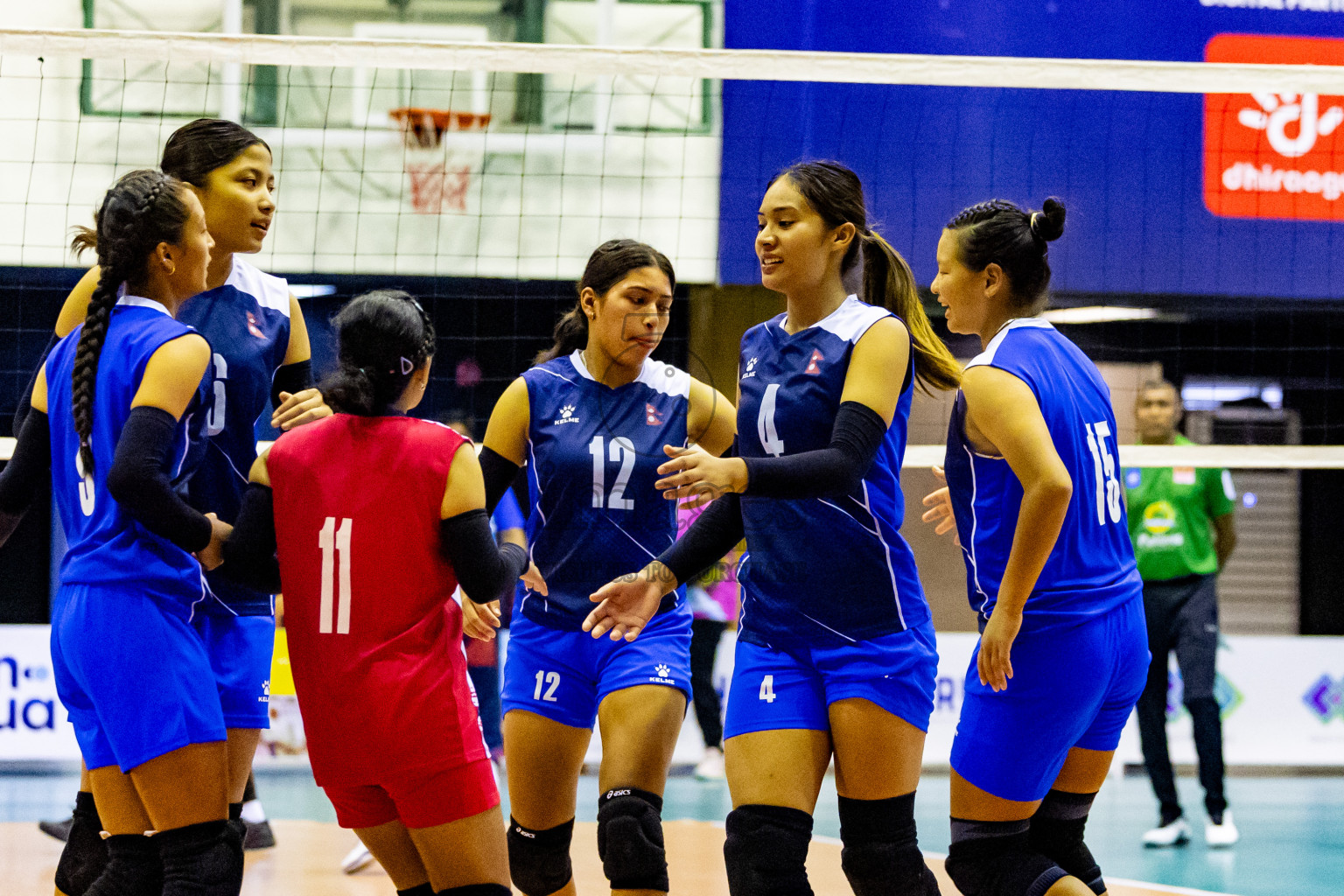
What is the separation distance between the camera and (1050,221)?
3234 millimetres

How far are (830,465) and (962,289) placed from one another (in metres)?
0.64

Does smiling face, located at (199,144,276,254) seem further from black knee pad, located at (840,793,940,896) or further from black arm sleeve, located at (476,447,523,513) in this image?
black knee pad, located at (840,793,940,896)

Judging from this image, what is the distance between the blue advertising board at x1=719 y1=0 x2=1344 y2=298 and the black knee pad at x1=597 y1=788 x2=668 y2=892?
6.12m

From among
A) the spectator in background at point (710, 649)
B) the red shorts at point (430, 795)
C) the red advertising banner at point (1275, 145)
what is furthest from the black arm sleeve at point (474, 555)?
the red advertising banner at point (1275, 145)

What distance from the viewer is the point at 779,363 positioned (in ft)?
10.9

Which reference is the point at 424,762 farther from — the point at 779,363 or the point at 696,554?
the point at 779,363

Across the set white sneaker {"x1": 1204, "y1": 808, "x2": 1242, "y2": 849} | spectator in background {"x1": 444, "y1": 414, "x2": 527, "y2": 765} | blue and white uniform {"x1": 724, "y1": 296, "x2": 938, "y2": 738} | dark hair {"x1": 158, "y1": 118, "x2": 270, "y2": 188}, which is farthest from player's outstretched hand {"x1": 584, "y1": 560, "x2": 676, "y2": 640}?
white sneaker {"x1": 1204, "y1": 808, "x2": 1242, "y2": 849}

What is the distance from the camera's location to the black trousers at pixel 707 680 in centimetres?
796

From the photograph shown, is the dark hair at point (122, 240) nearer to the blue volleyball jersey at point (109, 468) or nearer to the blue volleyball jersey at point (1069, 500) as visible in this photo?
the blue volleyball jersey at point (109, 468)

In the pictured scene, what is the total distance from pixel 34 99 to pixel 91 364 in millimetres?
7610

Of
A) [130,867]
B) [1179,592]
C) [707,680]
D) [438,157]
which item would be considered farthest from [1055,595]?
[438,157]

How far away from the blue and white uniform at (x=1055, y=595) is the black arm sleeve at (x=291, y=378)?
1739 millimetres

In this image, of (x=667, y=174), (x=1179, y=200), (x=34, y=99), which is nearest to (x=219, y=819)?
(x=667, y=174)

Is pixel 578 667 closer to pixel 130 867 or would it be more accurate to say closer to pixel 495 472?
pixel 495 472
